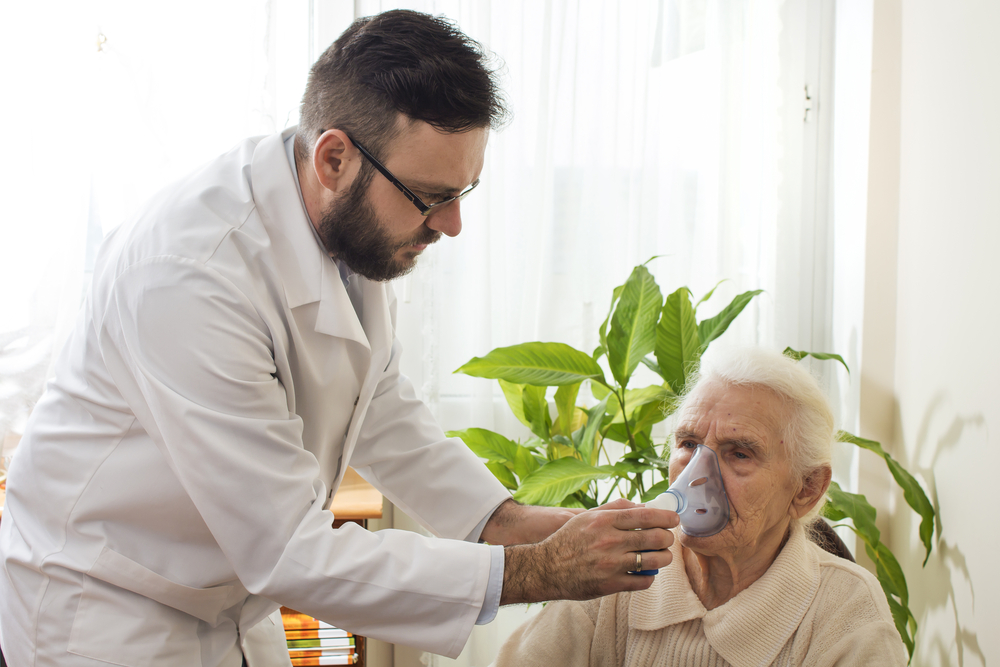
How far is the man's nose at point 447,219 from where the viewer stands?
1227 millimetres

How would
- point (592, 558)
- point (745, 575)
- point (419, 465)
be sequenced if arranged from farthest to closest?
point (419, 465)
point (745, 575)
point (592, 558)

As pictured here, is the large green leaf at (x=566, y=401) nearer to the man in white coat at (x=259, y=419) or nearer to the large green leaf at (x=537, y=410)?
the large green leaf at (x=537, y=410)

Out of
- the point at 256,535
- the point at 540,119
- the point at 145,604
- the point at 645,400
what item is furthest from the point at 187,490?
the point at 540,119

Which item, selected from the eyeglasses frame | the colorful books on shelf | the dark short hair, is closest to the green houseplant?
the colorful books on shelf

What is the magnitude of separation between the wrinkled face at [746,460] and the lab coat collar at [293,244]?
0.71 meters

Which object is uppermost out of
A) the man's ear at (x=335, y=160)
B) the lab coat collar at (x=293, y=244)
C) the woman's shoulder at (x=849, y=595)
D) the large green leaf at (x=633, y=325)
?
the man's ear at (x=335, y=160)

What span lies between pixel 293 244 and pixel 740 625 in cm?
100

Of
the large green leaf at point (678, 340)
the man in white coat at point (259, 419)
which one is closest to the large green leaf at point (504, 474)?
the large green leaf at point (678, 340)

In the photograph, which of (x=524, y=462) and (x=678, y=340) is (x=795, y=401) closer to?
(x=678, y=340)

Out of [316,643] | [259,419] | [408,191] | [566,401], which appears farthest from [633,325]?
[316,643]

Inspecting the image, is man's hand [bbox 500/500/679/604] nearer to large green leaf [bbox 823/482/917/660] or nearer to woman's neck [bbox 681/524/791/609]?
woman's neck [bbox 681/524/791/609]

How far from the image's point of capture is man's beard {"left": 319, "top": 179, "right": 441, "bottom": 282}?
1.18 m

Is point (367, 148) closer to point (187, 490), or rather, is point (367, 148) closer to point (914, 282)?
point (187, 490)

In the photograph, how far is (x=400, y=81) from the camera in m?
1.09
